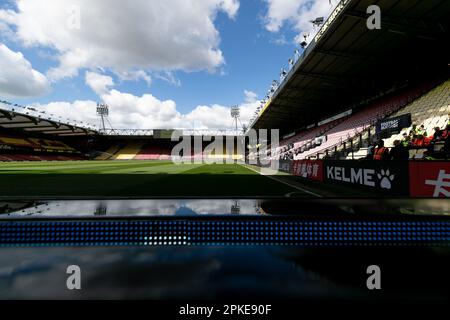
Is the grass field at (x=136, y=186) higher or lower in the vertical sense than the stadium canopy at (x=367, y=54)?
lower

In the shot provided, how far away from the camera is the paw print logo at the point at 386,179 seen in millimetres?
7586

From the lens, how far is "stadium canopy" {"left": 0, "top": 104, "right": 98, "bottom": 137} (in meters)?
38.9

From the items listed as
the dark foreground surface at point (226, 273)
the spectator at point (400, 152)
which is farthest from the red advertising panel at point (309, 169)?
the dark foreground surface at point (226, 273)

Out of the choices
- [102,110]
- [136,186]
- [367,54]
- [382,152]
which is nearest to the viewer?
[382,152]

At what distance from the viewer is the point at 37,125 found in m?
47.4

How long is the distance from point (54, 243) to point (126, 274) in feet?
5.22

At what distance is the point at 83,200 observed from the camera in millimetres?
6031

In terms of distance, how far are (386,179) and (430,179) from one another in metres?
1.37

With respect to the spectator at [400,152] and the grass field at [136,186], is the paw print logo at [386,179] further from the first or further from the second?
the grass field at [136,186]

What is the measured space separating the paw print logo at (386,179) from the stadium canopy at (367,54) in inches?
349

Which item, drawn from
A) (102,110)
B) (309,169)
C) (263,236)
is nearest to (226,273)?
(263,236)

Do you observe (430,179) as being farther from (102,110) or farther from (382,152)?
(102,110)
